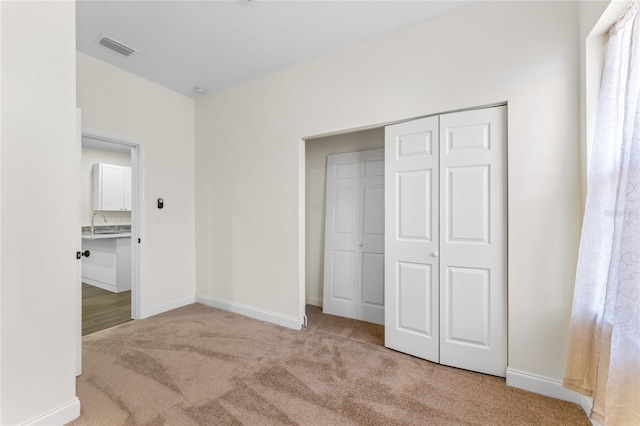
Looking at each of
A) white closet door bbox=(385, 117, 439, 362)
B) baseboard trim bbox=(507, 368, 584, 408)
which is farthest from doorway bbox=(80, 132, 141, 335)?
baseboard trim bbox=(507, 368, 584, 408)

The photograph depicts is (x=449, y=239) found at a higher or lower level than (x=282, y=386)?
higher

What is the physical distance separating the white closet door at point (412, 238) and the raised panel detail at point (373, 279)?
688mm

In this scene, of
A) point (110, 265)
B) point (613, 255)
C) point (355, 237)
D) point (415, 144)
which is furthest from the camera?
point (110, 265)

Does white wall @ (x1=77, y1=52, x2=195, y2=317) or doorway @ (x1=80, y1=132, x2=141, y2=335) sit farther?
A: doorway @ (x1=80, y1=132, x2=141, y2=335)

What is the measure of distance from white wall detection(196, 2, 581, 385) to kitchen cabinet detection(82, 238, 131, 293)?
2053 mm

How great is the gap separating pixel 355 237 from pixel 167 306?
2.64m

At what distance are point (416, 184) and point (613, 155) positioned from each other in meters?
1.22

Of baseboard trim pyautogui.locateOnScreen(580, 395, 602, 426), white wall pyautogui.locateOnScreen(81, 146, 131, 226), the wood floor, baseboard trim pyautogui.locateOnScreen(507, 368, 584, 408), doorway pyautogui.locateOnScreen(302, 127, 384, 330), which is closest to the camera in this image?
baseboard trim pyautogui.locateOnScreen(580, 395, 602, 426)

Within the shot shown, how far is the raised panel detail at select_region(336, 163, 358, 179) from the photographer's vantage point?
11.6ft

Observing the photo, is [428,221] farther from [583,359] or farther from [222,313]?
[222,313]

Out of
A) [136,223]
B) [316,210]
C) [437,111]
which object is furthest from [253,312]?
[437,111]

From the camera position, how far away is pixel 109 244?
4.86 metres

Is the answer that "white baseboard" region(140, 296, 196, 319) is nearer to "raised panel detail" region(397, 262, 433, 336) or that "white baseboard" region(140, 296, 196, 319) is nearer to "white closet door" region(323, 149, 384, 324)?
"white closet door" region(323, 149, 384, 324)

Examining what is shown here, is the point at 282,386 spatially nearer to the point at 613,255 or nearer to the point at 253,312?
the point at 253,312
